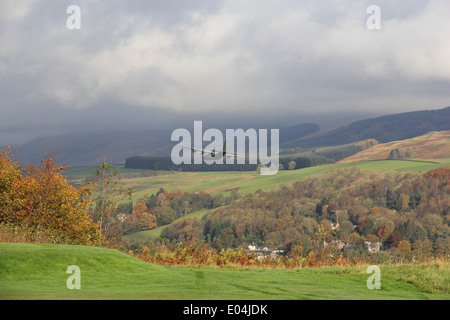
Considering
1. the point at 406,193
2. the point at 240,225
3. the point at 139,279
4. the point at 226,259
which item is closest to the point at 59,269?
the point at 139,279

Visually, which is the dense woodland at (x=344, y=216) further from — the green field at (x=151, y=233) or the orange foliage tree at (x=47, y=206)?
the orange foliage tree at (x=47, y=206)

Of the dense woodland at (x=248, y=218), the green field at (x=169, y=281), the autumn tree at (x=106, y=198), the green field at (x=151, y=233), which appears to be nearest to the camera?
the green field at (x=169, y=281)

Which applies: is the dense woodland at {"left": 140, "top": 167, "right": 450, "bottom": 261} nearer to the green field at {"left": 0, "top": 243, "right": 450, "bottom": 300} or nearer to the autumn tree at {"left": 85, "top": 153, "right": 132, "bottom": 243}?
the autumn tree at {"left": 85, "top": 153, "right": 132, "bottom": 243}

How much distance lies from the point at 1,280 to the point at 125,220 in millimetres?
26399

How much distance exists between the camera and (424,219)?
454ft

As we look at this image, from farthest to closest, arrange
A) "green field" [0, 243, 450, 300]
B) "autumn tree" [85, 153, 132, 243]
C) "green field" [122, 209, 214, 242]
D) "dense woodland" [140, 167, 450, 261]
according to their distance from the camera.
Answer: "green field" [122, 209, 214, 242] < "dense woodland" [140, 167, 450, 261] < "autumn tree" [85, 153, 132, 243] < "green field" [0, 243, 450, 300]

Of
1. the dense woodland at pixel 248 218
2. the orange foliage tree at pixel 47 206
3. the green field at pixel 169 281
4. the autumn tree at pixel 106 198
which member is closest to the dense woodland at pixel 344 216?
the dense woodland at pixel 248 218

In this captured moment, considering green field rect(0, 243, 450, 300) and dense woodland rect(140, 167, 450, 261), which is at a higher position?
green field rect(0, 243, 450, 300)

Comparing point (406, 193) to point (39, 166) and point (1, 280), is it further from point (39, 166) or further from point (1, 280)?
point (1, 280)

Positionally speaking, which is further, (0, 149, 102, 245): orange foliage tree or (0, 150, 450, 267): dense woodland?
(0, 149, 102, 245): orange foliage tree

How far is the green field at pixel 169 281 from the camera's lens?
15.1 meters

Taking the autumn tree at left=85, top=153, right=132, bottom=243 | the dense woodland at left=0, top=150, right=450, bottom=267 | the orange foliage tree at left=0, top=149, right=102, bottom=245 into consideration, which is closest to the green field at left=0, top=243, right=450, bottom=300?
the dense woodland at left=0, top=150, right=450, bottom=267

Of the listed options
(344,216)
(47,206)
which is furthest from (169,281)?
(344,216)

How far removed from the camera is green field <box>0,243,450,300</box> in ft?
49.6
